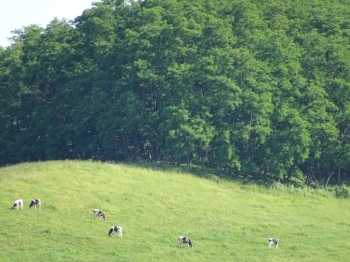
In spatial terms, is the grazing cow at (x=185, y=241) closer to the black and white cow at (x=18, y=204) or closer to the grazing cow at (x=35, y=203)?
the grazing cow at (x=35, y=203)

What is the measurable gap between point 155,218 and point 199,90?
75.9 ft

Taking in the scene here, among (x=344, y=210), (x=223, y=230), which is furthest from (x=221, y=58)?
(x=223, y=230)

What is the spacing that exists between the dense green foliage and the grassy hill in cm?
557

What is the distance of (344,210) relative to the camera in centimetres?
6341

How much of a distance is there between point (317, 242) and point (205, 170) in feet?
70.3

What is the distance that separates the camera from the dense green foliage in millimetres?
70562

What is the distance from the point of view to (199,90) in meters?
73.4

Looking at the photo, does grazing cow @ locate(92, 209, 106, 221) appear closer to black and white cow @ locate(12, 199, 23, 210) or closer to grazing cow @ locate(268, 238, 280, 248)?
black and white cow @ locate(12, 199, 23, 210)

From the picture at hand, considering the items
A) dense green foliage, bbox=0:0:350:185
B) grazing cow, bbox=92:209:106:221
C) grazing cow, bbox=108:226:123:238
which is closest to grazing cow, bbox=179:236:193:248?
grazing cow, bbox=108:226:123:238

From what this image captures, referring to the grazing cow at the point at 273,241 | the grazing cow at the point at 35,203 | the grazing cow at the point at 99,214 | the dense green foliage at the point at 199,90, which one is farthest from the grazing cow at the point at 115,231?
the dense green foliage at the point at 199,90

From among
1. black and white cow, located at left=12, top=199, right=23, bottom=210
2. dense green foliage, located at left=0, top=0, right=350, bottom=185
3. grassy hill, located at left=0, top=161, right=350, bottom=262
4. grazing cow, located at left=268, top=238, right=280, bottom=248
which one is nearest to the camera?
grassy hill, located at left=0, top=161, right=350, bottom=262

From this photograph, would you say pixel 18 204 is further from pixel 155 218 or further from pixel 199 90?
pixel 199 90

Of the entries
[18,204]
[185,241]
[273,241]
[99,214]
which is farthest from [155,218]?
[18,204]

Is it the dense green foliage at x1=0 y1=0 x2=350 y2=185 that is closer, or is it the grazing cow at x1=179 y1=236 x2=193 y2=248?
the grazing cow at x1=179 y1=236 x2=193 y2=248
